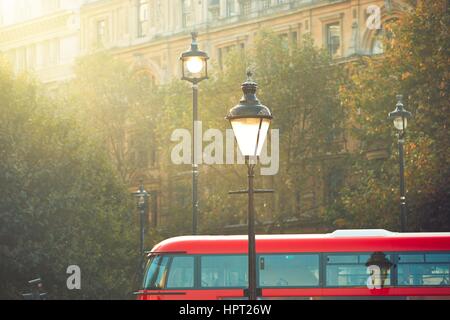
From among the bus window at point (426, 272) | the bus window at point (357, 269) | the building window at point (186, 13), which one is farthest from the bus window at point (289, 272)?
the building window at point (186, 13)

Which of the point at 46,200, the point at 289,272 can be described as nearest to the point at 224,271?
the point at 289,272

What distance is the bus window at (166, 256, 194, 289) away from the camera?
3384 cm

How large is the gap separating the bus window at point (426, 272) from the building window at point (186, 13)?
49561mm

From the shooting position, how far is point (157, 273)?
34406mm

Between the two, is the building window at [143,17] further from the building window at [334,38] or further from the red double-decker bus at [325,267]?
the red double-decker bus at [325,267]

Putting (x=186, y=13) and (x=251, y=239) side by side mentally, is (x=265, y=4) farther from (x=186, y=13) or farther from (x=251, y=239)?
(x=251, y=239)

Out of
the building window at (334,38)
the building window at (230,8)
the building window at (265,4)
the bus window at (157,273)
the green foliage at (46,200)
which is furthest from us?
the building window at (230,8)

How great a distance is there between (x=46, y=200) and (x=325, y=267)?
15.2 m

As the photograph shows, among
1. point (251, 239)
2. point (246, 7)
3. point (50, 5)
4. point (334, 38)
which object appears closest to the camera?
point (251, 239)

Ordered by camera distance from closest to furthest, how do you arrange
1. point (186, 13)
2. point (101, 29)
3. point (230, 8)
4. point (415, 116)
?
point (415, 116) → point (230, 8) → point (186, 13) → point (101, 29)

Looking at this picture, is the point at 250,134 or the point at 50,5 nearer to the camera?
the point at 250,134

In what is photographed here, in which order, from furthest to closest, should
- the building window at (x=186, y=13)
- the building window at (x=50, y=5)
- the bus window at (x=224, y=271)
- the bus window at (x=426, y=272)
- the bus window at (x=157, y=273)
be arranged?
A: the building window at (x=50, y=5) < the building window at (x=186, y=13) < the bus window at (x=157, y=273) < the bus window at (x=224, y=271) < the bus window at (x=426, y=272)

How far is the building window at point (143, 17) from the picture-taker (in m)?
83.2
